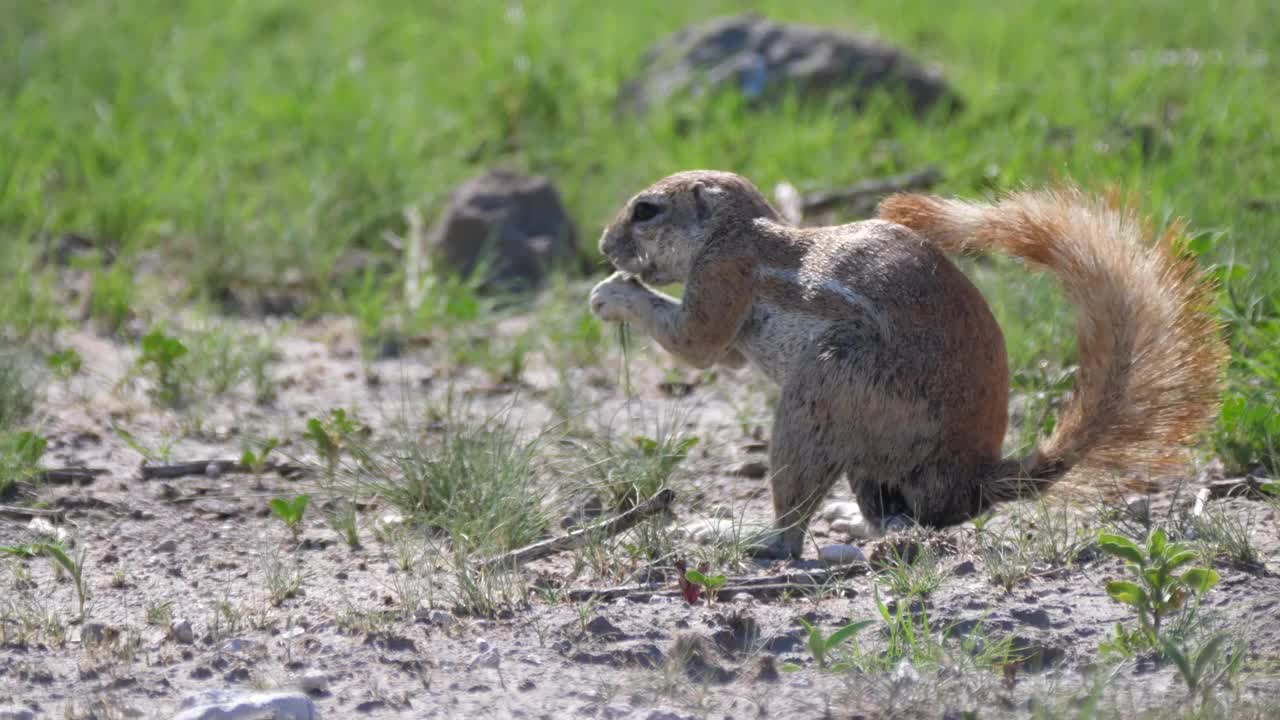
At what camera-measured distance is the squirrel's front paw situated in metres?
4.98

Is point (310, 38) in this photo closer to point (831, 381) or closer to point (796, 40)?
point (796, 40)

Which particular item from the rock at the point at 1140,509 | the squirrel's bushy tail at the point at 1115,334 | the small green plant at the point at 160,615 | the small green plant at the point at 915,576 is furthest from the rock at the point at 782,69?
the small green plant at the point at 160,615

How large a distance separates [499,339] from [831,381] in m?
2.60

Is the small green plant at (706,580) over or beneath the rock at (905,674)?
over

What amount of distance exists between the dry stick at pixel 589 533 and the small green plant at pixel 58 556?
1.04 meters

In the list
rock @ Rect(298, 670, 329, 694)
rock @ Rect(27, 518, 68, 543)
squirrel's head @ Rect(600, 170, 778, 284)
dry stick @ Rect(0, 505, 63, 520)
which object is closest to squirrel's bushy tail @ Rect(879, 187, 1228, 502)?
squirrel's head @ Rect(600, 170, 778, 284)

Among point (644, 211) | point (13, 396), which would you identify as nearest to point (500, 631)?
point (644, 211)

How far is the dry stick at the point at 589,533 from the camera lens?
13.8 feet

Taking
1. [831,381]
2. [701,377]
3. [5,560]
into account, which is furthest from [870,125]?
[5,560]

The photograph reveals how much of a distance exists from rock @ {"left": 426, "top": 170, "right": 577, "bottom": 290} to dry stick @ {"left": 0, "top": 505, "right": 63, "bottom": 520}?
2.73 m

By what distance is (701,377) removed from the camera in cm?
621

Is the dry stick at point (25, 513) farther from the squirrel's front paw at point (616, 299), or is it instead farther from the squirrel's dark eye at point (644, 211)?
the squirrel's dark eye at point (644, 211)

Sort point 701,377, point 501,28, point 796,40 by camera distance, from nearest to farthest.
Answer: point 701,377
point 796,40
point 501,28

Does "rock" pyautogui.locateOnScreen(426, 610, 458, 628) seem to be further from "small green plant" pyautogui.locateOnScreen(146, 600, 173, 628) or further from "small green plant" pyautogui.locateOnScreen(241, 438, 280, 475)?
"small green plant" pyautogui.locateOnScreen(241, 438, 280, 475)
